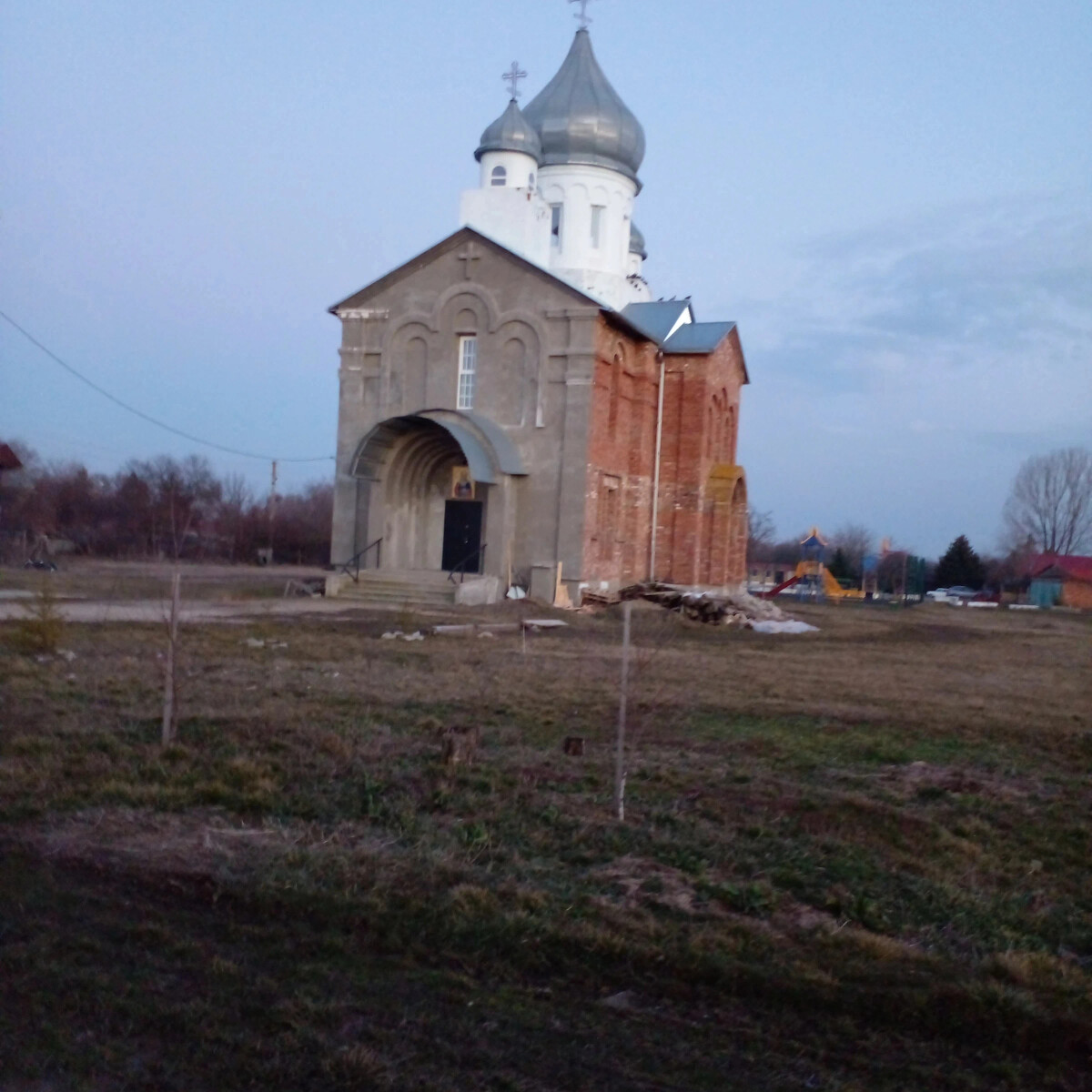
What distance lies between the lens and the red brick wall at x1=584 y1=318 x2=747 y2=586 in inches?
1149

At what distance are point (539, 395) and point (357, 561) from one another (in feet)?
19.4

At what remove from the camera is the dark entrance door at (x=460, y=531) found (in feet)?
96.1

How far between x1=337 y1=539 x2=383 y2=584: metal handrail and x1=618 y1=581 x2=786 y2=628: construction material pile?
19.9 ft

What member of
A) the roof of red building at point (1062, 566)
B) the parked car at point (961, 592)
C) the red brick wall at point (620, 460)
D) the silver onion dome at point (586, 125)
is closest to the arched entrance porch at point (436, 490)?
the red brick wall at point (620, 460)

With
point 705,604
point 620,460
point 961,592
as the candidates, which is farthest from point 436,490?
point 961,592

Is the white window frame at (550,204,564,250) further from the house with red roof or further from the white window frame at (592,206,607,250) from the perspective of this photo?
the house with red roof

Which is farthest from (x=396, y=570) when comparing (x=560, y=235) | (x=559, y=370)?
(x=560, y=235)

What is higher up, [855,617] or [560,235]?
[560,235]

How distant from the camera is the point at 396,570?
2756 cm

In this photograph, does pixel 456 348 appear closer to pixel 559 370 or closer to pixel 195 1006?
pixel 559 370

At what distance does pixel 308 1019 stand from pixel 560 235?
105 feet

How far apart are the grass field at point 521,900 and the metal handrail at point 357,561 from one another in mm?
16189

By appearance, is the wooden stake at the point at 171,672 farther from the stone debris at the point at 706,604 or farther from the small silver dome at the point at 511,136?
the small silver dome at the point at 511,136

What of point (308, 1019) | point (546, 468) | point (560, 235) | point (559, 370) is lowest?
point (308, 1019)
